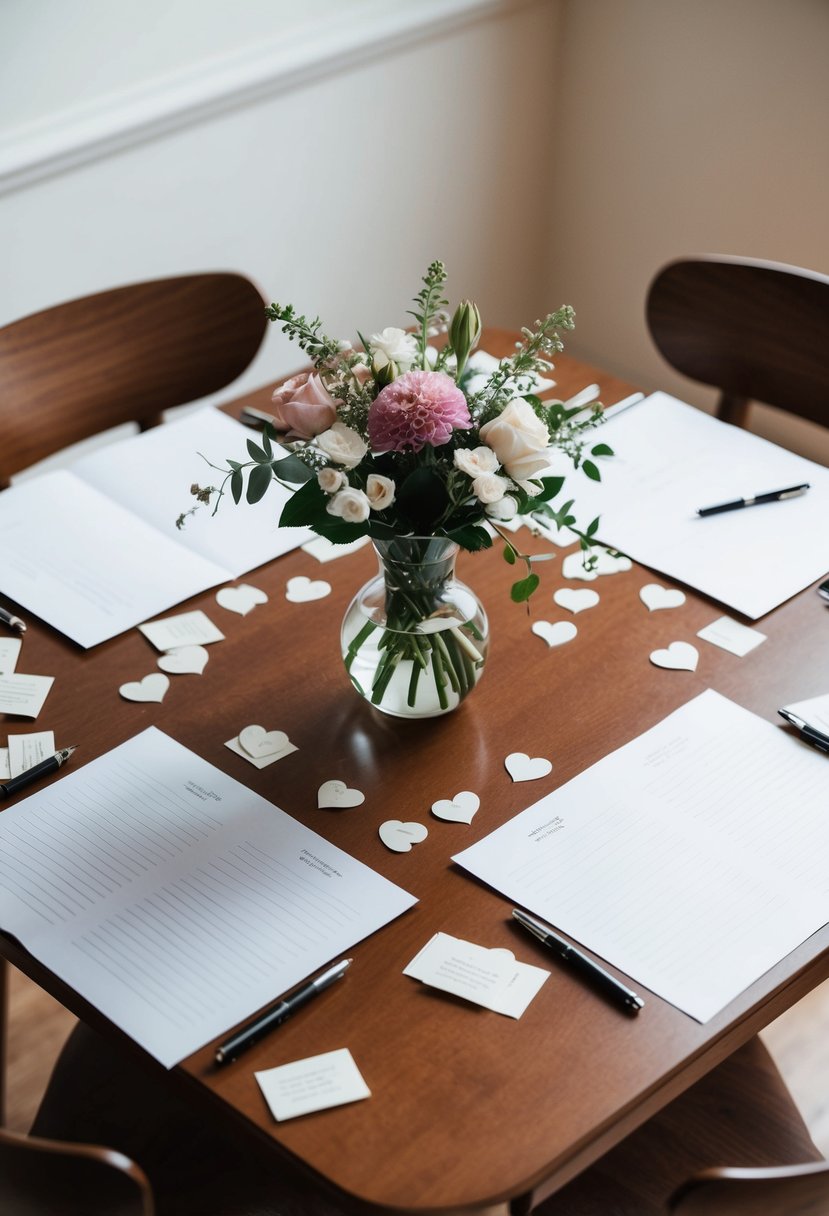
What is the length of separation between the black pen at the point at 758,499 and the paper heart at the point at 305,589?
47cm

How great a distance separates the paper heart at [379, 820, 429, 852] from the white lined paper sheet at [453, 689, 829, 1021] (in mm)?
48

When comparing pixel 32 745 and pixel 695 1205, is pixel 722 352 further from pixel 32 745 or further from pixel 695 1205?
pixel 695 1205

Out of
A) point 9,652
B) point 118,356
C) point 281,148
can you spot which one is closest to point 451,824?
point 9,652

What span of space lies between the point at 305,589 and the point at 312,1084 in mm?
653

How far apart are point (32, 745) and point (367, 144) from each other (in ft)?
6.24

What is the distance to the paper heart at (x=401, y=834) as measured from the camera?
46.3 inches

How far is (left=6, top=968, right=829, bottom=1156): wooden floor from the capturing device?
77.7 inches

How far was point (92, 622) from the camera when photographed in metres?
1.45

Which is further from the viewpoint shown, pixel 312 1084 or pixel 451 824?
pixel 451 824

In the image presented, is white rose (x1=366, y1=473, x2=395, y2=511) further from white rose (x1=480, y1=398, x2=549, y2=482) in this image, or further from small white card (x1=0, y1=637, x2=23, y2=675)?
small white card (x1=0, y1=637, x2=23, y2=675)

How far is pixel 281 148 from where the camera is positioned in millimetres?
2660

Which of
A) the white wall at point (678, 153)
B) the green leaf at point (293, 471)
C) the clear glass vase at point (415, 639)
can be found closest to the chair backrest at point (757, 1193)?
the clear glass vase at point (415, 639)

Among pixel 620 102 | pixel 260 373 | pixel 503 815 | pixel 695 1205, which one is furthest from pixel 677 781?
pixel 620 102

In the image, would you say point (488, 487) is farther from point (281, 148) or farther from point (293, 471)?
point (281, 148)
